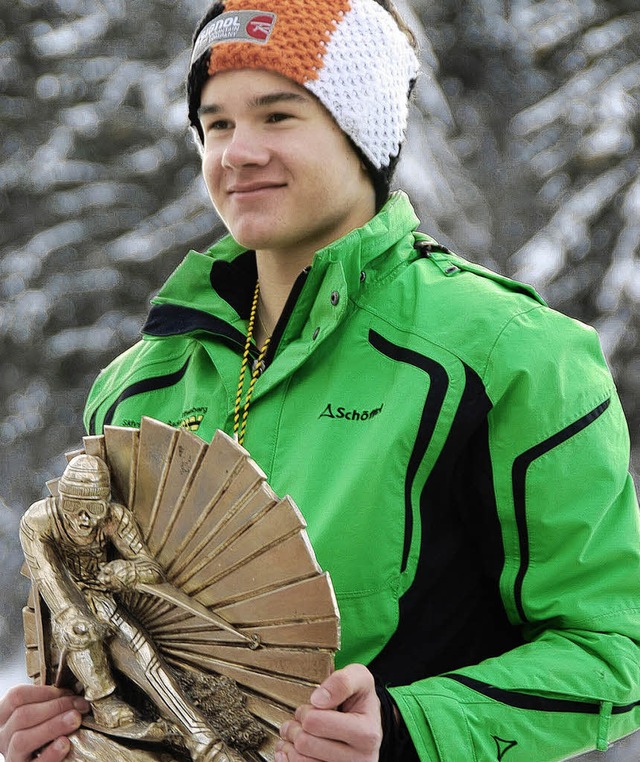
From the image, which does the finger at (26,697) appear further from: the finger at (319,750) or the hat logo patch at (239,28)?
the hat logo patch at (239,28)

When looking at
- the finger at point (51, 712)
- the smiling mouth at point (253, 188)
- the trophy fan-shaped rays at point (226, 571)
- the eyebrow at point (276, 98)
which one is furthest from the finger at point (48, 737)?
the eyebrow at point (276, 98)

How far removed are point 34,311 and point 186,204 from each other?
0.69 metres

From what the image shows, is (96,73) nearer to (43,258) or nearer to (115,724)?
(43,258)

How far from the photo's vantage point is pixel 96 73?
4.12 metres

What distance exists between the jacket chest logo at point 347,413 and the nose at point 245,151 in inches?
11.6

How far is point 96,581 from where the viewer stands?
1096 mm

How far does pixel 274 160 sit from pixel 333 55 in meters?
0.16

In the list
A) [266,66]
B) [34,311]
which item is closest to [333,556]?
[266,66]

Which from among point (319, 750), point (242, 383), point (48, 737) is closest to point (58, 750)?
point (48, 737)

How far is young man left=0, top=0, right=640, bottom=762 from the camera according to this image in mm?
1073

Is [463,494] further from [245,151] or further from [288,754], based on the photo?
[245,151]

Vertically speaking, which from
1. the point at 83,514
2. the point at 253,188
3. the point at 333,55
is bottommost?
the point at 83,514

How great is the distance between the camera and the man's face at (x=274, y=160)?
1206 millimetres

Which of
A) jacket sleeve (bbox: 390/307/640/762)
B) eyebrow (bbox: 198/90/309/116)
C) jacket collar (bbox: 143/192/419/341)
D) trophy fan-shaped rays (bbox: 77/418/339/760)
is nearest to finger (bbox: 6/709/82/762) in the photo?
trophy fan-shaped rays (bbox: 77/418/339/760)
